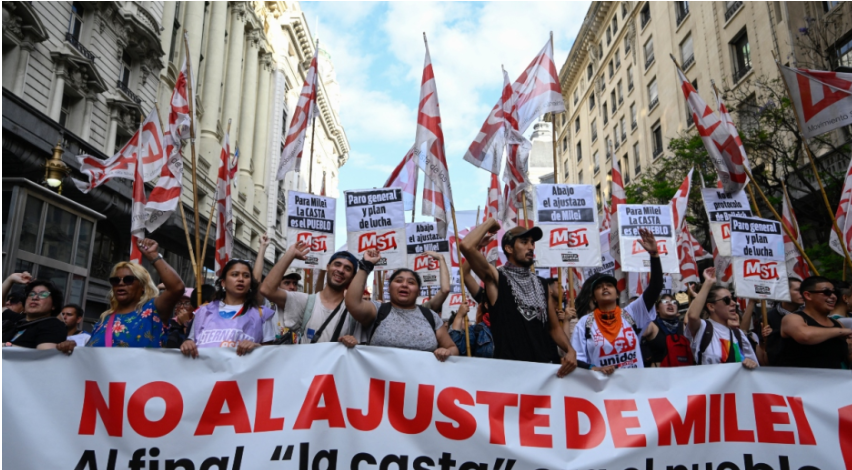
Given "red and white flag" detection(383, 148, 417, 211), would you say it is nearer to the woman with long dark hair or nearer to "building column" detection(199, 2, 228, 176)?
the woman with long dark hair

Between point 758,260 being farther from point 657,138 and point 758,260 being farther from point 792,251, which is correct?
point 657,138

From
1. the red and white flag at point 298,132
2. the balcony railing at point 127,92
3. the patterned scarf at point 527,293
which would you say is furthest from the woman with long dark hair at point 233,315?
the balcony railing at point 127,92

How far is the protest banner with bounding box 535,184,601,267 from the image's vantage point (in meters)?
7.49

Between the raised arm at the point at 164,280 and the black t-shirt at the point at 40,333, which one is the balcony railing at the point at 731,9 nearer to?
the raised arm at the point at 164,280

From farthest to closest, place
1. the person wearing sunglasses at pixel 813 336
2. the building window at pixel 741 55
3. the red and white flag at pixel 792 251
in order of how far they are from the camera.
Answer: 1. the building window at pixel 741 55
2. the red and white flag at pixel 792 251
3. the person wearing sunglasses at pixel 813 336

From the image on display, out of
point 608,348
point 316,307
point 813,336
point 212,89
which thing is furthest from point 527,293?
point 212,89

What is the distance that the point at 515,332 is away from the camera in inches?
165

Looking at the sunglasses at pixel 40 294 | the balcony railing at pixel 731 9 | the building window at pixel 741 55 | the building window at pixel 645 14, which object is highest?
the building window at pixel 645 14

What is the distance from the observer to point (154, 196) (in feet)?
24.5

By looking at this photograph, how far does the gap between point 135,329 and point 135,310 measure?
5.9 inches

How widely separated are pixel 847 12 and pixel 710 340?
1686 centimetres

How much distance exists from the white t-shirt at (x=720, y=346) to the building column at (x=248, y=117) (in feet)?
105

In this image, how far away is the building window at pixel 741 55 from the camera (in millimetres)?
22609

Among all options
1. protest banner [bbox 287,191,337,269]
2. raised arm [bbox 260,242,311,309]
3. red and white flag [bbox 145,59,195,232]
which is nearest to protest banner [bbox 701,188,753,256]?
protest banner [bbox 287,191,337,269]
